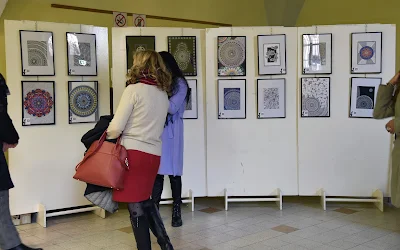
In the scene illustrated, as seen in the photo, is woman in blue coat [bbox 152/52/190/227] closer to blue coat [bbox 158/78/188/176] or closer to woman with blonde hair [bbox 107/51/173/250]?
blue coat [bbox 158/78/188/176]

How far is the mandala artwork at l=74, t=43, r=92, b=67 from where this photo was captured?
4355 millimetres

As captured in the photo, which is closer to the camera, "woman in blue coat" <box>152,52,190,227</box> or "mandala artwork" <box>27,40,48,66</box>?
"woman in blue coat" <box>152,52,190,227</box>

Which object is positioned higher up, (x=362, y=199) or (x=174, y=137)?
(x=174, y=137)

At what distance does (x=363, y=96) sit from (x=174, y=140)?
214cm

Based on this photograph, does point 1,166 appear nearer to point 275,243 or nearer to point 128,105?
point 128,105

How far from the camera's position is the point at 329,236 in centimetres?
375

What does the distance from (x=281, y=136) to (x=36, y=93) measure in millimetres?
2560

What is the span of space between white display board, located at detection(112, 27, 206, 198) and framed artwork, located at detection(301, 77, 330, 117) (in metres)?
1.10

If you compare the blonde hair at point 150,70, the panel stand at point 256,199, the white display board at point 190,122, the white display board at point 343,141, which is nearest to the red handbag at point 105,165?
the blonde hair at point 150,70

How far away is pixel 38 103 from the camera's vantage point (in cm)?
420

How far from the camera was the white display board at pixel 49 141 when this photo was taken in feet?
13.5

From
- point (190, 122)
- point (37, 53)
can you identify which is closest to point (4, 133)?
point (37, 53)

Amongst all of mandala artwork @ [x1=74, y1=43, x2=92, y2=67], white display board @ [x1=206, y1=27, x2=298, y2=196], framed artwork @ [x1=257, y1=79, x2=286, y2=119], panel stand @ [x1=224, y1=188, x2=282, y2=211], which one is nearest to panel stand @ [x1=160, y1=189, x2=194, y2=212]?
white display board @ [x1=206, y1=27, x2=298, y2=196]

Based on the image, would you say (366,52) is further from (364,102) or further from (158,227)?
(158,227)
